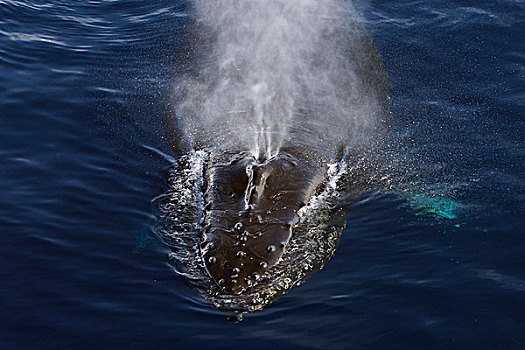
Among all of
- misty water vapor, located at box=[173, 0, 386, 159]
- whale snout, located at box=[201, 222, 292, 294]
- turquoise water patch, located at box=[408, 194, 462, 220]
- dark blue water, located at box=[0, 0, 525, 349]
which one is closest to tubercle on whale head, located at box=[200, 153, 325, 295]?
whale snout, located at box=[201, 222, 292, 294]

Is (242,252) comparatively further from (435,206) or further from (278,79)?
(278,79)

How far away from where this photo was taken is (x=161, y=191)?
11.6 m

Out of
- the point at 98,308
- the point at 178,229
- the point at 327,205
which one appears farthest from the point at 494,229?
the point at 98,308

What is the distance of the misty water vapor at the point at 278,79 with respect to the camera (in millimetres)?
13406

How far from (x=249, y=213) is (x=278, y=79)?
6.25 meters

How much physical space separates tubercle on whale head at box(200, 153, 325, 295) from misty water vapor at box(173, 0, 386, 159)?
34.7 inches

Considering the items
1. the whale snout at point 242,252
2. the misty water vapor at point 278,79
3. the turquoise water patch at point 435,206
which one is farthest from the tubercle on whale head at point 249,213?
the turquoise water patch at point 435,206

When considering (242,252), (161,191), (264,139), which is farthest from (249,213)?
(264,139)

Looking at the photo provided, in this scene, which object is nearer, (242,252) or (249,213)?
(242,252)

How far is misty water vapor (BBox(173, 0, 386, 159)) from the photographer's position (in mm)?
13406

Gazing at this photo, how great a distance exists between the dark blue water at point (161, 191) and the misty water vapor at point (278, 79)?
2.67ft

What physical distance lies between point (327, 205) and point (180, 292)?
3.42 metres

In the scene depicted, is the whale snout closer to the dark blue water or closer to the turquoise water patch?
the dark blue water

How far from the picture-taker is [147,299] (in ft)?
30.4
